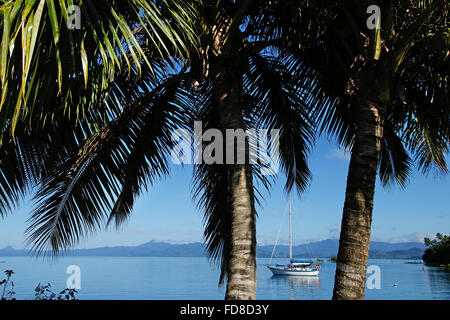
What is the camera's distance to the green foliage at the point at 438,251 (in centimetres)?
4785

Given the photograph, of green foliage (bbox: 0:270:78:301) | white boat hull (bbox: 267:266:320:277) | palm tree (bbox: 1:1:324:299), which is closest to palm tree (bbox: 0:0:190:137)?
palm tree (bbox: 1:1:324:299)

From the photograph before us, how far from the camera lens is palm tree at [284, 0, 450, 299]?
397cm

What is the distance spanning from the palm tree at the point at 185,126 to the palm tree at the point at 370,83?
0.71m

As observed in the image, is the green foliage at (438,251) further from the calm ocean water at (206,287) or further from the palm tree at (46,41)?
the palm tree at (46,41)

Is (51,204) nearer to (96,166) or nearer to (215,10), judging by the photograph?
(96,166)

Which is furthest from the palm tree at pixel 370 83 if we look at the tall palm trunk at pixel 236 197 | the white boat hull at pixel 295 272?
the white boat hull at pixel 295 272

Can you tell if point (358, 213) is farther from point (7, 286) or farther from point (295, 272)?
point (295, 272)

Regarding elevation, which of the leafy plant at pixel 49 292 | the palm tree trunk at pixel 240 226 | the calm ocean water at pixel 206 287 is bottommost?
the calm ocean water at pixel 206 287

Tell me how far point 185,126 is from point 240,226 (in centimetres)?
303

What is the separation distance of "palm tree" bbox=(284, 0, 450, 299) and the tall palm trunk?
3.30 feet

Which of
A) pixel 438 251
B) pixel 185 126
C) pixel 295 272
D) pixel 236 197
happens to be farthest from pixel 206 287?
pixel 236 197

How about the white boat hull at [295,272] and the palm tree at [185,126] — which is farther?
the white boat hull at [295,272]

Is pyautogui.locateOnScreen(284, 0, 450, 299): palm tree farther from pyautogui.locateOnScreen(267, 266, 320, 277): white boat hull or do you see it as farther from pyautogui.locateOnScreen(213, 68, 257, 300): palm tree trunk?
pyautogui.locateOnScreen(267, 266, 320, 277): white boat hull

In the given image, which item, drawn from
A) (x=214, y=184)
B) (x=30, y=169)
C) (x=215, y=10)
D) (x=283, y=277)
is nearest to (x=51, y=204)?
(x=30, y=169)
